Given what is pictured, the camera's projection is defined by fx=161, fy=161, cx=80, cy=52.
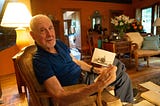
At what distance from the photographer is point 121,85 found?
1.62 meters

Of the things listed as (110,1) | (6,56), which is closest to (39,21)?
(6,56)

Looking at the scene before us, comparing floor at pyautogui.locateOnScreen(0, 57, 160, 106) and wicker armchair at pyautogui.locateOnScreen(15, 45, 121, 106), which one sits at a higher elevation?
wicker armchair at pyautogui.locateOnScreen(15, 45, 121, 106)

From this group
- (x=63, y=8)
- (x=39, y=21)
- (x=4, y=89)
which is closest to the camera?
(x=39, y=21)

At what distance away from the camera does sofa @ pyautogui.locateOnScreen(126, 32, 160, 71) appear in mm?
3718

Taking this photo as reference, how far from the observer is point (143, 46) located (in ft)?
13.7

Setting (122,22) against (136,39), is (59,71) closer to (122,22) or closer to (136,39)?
(122,22)

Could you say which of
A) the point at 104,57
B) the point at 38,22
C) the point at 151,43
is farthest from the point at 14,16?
the point at 151,43

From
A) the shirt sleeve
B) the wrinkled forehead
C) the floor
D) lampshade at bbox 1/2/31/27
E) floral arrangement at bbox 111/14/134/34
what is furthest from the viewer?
floral arrangement at bbox 111/14/134/34

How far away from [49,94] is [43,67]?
0.65 feet

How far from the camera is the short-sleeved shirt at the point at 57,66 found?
1.16 metres

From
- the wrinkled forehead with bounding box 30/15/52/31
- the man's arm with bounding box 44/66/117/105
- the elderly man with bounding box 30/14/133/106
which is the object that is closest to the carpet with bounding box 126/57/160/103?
the elderly man with bounding box 30/14/133/106

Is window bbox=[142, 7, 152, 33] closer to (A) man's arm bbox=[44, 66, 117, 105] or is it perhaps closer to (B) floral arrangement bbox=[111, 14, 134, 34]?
(B) floral arrangement bbox=[111, 14, 134, 34]

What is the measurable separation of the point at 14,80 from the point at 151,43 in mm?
3357

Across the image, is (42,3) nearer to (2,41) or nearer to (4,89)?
(2,41)
